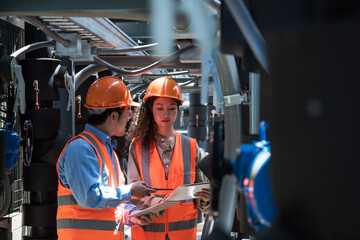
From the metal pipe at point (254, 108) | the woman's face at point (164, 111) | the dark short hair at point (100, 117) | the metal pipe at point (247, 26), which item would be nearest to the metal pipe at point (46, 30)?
the dark short hair at point (100, 117)

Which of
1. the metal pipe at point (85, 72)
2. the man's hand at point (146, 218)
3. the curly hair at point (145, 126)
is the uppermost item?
the metal pipe at point (85, 72)

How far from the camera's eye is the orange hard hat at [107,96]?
9.41 feet

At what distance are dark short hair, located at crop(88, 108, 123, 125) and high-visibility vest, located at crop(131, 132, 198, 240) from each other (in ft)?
1.47

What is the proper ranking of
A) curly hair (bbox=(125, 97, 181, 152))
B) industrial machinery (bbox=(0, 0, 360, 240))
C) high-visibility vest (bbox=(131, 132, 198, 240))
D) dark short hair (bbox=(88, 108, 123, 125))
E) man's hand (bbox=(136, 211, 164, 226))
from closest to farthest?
industrial machinery (bbox=(0, 0, 360, 240)) → dark short hair (bbox=(88, 108, 123, 125)) → man's hand (bbox=(136, 211, 164, 226)) → high-visibility vest (bbox=(131, 132, 198, 240)) → curly hair (bbox=(125, 97, 181, 152))

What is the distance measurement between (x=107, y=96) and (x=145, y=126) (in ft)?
1.77

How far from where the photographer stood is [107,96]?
2885 millimetres

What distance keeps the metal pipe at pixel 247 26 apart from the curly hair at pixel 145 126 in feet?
8.30

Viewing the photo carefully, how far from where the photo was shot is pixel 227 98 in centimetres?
108

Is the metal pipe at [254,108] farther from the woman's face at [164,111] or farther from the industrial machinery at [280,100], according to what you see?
the woman's face at [164,111]

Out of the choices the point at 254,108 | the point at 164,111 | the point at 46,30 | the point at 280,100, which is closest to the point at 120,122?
the point at 164,111

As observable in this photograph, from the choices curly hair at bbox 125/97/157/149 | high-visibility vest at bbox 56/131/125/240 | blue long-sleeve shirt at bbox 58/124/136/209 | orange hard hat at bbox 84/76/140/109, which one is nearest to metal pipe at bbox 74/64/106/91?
curly hair at bbox 125/97/157/149

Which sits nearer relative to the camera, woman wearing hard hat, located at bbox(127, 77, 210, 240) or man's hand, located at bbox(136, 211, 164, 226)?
man's hand, located at bbox(136, 211, 164, 226)

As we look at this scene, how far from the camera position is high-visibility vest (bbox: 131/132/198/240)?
3.02 metres

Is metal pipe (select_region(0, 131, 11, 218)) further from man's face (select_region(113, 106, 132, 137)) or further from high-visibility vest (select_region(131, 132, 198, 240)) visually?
high-visibility vest (select_region(131, 132, 198, 240))
